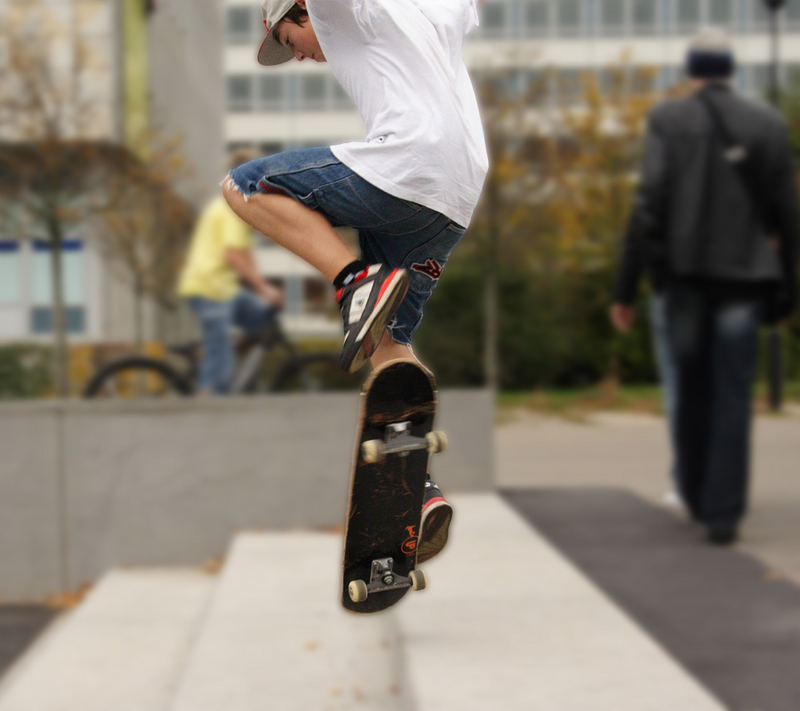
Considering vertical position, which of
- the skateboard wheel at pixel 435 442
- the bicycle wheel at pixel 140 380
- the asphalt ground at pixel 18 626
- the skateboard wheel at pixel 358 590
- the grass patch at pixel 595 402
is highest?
the skateboard wheel at pixel 435 442

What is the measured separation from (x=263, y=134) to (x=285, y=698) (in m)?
42.2

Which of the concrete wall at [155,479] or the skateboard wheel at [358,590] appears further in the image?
the concrete wall at [155,479]

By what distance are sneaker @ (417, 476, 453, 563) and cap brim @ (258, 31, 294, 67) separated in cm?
98

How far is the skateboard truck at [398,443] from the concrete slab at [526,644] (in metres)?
1.29

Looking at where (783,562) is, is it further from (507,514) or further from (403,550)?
(403,550)

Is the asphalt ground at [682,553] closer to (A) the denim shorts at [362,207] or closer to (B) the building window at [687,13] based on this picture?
(A) the denim shorts at [362,207]

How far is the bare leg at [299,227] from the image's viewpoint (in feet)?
7.61

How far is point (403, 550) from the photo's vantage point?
8.70 ft

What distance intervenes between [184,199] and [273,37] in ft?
38.1

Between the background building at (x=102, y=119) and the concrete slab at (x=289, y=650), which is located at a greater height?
the background building at (x=102, y=119)

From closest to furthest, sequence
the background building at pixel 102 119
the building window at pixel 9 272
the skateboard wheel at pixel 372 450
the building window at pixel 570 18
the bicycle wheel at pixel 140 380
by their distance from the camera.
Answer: the skateboard wheel at pixel 372 450
the bicycle wheel at pixel 140 380
the background building at pixel 102 119
the building window at pixel 9 272
the building window at pixel 570 18

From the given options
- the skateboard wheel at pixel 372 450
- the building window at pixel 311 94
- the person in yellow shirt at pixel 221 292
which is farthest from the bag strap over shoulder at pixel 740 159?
the building window at pixel 311 94

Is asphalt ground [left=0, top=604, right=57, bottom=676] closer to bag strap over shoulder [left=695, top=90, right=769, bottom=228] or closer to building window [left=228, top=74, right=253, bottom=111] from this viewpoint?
bag strap over shoulder [left=695, top=90, right=769, bottom=228]

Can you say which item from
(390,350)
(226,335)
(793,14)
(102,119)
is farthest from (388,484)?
(793,14)
